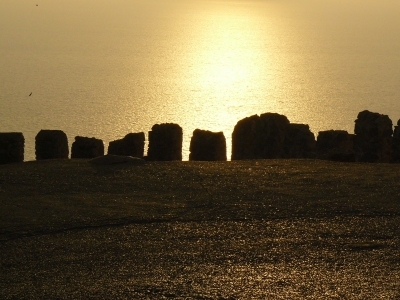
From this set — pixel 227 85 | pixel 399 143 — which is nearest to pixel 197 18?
pixel 227 85

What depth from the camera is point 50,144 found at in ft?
37.6

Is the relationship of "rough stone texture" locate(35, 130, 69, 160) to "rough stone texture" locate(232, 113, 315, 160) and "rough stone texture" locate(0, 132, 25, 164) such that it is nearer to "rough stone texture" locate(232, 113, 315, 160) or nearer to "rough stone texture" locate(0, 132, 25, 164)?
"rough stone texture" locate(0, 132, 25, 164)

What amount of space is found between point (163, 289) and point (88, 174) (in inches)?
139

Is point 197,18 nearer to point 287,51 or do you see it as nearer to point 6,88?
point 287,51

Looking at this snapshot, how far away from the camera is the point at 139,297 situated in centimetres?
620

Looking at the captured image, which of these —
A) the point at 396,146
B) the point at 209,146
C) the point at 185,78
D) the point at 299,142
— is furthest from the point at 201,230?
the point at 185,78

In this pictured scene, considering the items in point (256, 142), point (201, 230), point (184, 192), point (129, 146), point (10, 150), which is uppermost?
point (256, 142)

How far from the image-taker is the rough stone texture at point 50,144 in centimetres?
1145

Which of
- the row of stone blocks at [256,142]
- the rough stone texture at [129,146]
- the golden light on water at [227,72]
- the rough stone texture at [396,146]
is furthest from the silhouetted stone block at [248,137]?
the golden light on water at [227,72]

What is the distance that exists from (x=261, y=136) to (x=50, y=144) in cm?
288

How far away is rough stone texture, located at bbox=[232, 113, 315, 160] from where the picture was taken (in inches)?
463

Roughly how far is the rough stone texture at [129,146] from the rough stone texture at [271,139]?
1335 mm

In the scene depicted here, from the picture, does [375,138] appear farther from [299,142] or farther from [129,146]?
[129,146]

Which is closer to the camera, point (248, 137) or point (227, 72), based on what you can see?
point (248, 137)
